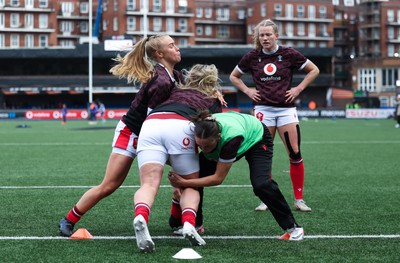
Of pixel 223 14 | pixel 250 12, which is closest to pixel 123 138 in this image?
pixel 250 12

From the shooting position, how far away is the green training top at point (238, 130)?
228 inches

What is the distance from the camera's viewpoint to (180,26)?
100188 millimetres

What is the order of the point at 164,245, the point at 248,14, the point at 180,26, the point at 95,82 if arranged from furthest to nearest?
the point at 248,14
the point at 180,26
the point at 95,82
the point at 164,245

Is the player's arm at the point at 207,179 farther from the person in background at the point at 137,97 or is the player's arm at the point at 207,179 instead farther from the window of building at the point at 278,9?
the window of building at the point at 278,9

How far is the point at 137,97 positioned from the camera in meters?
6.43

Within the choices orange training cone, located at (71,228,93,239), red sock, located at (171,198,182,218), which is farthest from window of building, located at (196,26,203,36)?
orange training cone, located at (71,228,93,239)

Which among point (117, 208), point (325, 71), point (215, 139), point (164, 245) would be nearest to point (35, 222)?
point (117, 208)

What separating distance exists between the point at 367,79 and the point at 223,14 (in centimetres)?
2327

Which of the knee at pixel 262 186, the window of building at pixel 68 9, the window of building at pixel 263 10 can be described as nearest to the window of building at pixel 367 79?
Result: the window of building at pixel 263 10

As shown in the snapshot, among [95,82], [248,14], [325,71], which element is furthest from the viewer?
[248,14]

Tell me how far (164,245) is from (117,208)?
7.76 feet

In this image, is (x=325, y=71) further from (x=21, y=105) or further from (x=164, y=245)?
(x=164, y=245)

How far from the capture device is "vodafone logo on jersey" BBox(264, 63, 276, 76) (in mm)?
8273

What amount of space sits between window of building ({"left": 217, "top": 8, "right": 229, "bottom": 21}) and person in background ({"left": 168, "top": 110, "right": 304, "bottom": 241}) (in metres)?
103
